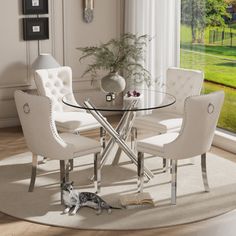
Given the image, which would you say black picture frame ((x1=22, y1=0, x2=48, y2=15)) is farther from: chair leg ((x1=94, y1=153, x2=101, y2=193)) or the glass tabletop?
chair leg ((x1=94, y1=153, x2=101, y2=193))

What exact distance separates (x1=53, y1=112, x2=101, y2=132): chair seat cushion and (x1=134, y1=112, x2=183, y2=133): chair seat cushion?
1.43 ft

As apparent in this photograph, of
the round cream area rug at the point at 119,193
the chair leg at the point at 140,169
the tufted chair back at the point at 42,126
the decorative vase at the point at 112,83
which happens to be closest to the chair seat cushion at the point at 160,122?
the round cream area rug at the point at 119,193

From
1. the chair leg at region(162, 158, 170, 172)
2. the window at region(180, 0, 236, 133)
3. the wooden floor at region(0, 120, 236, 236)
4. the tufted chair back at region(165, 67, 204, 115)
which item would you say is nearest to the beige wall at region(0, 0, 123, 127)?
the window at region(180, 0, 236, 133)

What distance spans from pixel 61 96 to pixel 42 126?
1.41 m

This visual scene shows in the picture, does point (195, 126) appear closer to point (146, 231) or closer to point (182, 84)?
point (146, 231)

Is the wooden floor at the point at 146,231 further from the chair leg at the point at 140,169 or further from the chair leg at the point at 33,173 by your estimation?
the chair leg at the point at 140,169

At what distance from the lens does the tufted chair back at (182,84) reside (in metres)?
6.54

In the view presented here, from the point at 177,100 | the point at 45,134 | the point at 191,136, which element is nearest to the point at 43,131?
the point at 45,134

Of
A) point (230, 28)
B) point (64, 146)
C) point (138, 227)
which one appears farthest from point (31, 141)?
point (230, 28)

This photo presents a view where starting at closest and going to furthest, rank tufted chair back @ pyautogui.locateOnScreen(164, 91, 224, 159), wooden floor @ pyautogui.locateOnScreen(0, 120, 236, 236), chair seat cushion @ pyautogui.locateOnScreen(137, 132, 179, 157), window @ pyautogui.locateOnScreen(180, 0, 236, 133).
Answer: wooden floor @ pyautogui.locateOnScreen(0, 120, 236, 236) → tufted chair back @ pyautogui.locateOnScreen(164, 91, 224, 159) → chair seat cushion @ pyautogui.locateOnScreen(137, 132, 179, 157) → window @ pyautogui.locateOnScreen(180, 0, 236, 133)

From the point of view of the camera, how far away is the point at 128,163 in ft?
21.5

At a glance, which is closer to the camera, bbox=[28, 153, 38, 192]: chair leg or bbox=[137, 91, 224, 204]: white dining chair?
bbox=[137, 91, 224, 204]: white dining chair

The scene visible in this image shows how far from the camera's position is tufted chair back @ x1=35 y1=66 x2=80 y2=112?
6.62 meters

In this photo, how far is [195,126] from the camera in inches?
210
